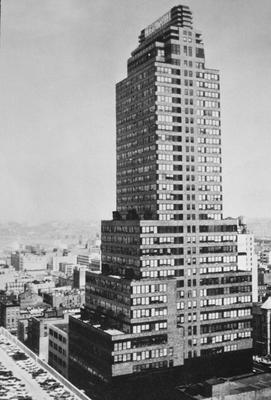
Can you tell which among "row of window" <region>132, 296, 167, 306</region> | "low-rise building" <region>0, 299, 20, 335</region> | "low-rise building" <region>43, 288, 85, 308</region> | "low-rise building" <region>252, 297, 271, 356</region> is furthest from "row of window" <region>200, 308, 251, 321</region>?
"low-rise building" <region>43, 288, 85, 308</region>

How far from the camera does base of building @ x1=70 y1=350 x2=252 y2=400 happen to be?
82812mm

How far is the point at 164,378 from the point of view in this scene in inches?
3381

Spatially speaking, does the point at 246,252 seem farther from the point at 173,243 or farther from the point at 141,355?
the point at 141,355

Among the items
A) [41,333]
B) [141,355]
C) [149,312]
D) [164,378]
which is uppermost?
[149,312]

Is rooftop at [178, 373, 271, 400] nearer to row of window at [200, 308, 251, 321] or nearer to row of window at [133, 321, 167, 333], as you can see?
row of window at [133, 321, 167, 333]

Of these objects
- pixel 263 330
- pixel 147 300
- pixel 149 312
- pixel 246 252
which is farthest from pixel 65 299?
pixel 149 312

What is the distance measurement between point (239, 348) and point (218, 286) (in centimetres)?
1237

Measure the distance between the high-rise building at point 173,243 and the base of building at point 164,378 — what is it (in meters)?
0.30

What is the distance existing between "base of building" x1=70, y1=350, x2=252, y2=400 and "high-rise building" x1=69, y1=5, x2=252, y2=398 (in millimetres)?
295

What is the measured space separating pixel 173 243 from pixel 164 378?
2344 cm

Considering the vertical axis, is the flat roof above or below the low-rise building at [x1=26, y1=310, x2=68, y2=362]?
above

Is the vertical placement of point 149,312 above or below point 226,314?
above

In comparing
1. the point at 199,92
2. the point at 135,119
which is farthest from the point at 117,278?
the point at 199,92

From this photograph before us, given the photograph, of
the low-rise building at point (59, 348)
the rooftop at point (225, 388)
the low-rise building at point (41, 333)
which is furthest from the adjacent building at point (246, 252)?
the rooftop at point (225, 388)
